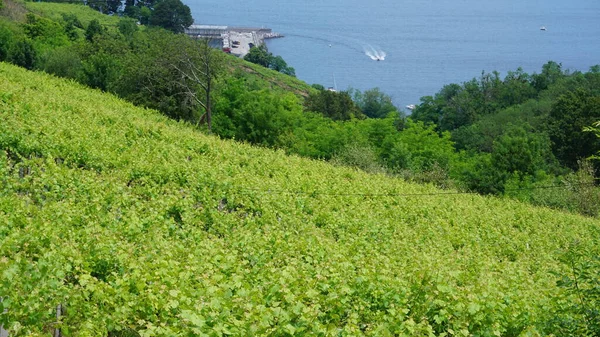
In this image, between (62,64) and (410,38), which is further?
(410,38)

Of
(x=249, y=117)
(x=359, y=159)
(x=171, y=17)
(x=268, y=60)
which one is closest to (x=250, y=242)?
(x=359, y=159)

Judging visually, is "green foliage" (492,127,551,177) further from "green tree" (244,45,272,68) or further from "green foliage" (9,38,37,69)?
"green tree" (244,45,272,68)

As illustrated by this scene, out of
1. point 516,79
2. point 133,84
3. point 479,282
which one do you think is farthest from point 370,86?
point 479,282

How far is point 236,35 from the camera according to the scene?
100500 millimetres

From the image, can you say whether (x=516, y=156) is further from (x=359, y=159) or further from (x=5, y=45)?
(x=5, y=45)

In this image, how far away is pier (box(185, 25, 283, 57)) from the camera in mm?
93125

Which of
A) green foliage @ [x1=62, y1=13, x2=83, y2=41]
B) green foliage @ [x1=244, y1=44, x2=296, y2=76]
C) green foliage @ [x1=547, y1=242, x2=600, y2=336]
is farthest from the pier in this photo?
green foliage @ [x1=547, y1=242, x2=600, y2=336]

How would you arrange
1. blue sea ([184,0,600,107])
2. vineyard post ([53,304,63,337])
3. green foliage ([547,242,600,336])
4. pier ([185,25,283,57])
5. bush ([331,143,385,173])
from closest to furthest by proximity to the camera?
vineyard post ([53,304,63,337]), green foliage ([547,242,600,336]), bush ([331,143,385,173]), blue sea ([184,0,600,107]), pier ([185,25,283,57])

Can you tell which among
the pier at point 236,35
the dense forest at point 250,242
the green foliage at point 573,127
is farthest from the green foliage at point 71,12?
the green foliage at point 573,127

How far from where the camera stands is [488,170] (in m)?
39.8

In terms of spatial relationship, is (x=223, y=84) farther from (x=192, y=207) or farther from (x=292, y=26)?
(x=292, y=26)

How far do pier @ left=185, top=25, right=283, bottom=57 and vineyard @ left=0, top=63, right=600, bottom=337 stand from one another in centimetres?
7438

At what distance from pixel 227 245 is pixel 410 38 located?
4263 inches

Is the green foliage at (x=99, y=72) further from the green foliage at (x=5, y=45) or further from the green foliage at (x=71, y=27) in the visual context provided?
the green foliage at (x=71, y=27)
